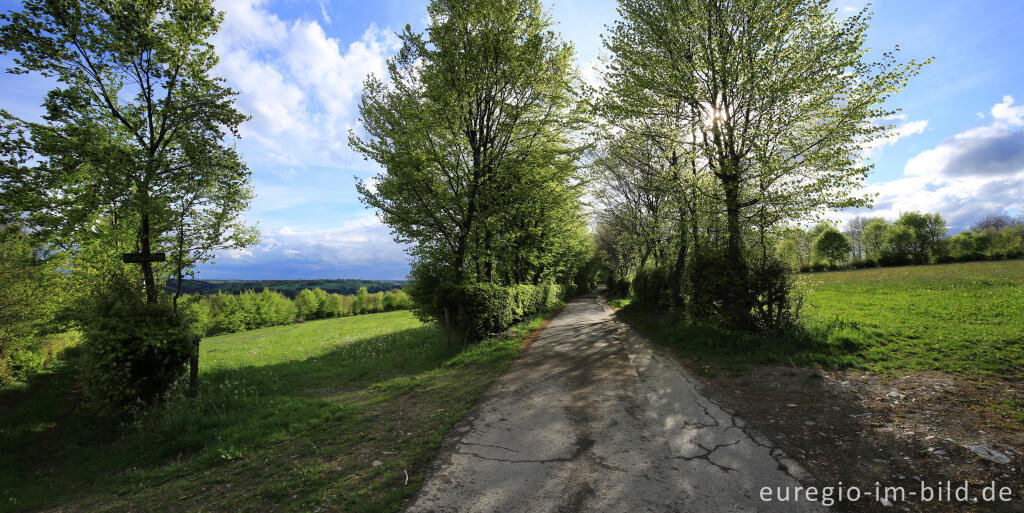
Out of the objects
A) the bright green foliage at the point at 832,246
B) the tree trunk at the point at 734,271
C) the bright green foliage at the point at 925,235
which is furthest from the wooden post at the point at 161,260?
the bright green foliage at the point at 832,246

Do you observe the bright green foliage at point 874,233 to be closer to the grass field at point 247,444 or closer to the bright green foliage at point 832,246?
the bright green foliage at point 832,246

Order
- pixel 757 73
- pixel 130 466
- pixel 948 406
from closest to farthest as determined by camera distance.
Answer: pixel 948 406 → pixel 130 466 → pixel 757 73

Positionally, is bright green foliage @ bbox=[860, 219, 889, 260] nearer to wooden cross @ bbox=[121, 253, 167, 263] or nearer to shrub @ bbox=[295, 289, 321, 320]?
wooden cross @ bbox=[121, 253, 167, 263]

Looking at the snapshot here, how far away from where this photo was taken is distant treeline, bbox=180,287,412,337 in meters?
43.8

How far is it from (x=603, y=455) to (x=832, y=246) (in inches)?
3148

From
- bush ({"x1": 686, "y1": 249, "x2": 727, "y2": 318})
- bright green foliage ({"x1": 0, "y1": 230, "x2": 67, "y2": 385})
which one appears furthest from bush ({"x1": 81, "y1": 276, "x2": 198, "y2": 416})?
bush ({"x1": 686, "y1": 249, "x2": 727, "y2": 318})

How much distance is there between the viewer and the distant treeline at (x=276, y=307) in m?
43.8

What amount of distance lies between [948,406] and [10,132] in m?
18.2

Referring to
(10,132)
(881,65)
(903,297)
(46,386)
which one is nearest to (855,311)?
(903,297)

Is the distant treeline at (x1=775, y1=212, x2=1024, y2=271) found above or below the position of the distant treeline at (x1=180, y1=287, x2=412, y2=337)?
above

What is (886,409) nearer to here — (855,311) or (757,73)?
(757,73)

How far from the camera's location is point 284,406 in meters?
7.85

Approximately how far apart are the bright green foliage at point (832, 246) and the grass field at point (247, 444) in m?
76.4

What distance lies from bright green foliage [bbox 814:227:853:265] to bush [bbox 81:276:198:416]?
81.2 metres
